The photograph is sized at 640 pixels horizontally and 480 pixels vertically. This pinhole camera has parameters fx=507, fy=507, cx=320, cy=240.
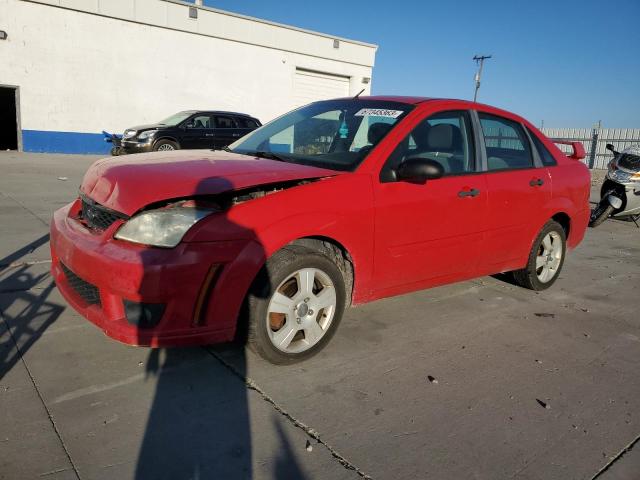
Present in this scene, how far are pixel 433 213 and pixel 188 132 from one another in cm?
1203

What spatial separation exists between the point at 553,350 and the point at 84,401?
9.80ft

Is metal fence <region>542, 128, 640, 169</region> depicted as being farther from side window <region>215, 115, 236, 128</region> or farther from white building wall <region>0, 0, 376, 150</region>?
side window <region>215, 115, 236, 128</region>

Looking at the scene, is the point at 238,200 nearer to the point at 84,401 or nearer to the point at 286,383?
the point at 286,383

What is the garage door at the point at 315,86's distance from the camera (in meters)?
23.1

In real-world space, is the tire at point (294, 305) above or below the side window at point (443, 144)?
below

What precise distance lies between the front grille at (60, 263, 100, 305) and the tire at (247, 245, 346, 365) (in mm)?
854

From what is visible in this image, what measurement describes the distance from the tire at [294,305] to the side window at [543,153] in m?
2.62

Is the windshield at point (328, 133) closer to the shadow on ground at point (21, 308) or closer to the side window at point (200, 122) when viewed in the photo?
the shadow on ground at point (21, 308)

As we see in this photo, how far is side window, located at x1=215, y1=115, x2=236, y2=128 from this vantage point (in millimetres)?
14989

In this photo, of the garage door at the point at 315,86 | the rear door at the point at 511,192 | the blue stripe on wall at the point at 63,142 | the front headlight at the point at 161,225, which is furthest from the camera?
the garage door at the point at 315,86

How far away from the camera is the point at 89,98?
1817 centimetres

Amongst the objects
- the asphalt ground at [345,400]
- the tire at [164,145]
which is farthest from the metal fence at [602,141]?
the asphalt ground at [345,400]

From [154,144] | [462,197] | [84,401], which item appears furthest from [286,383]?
[154,144]

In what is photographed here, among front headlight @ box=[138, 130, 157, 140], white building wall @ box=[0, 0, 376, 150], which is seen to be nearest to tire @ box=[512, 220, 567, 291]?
front headlight @ box=[138, 130, 157, 140]
